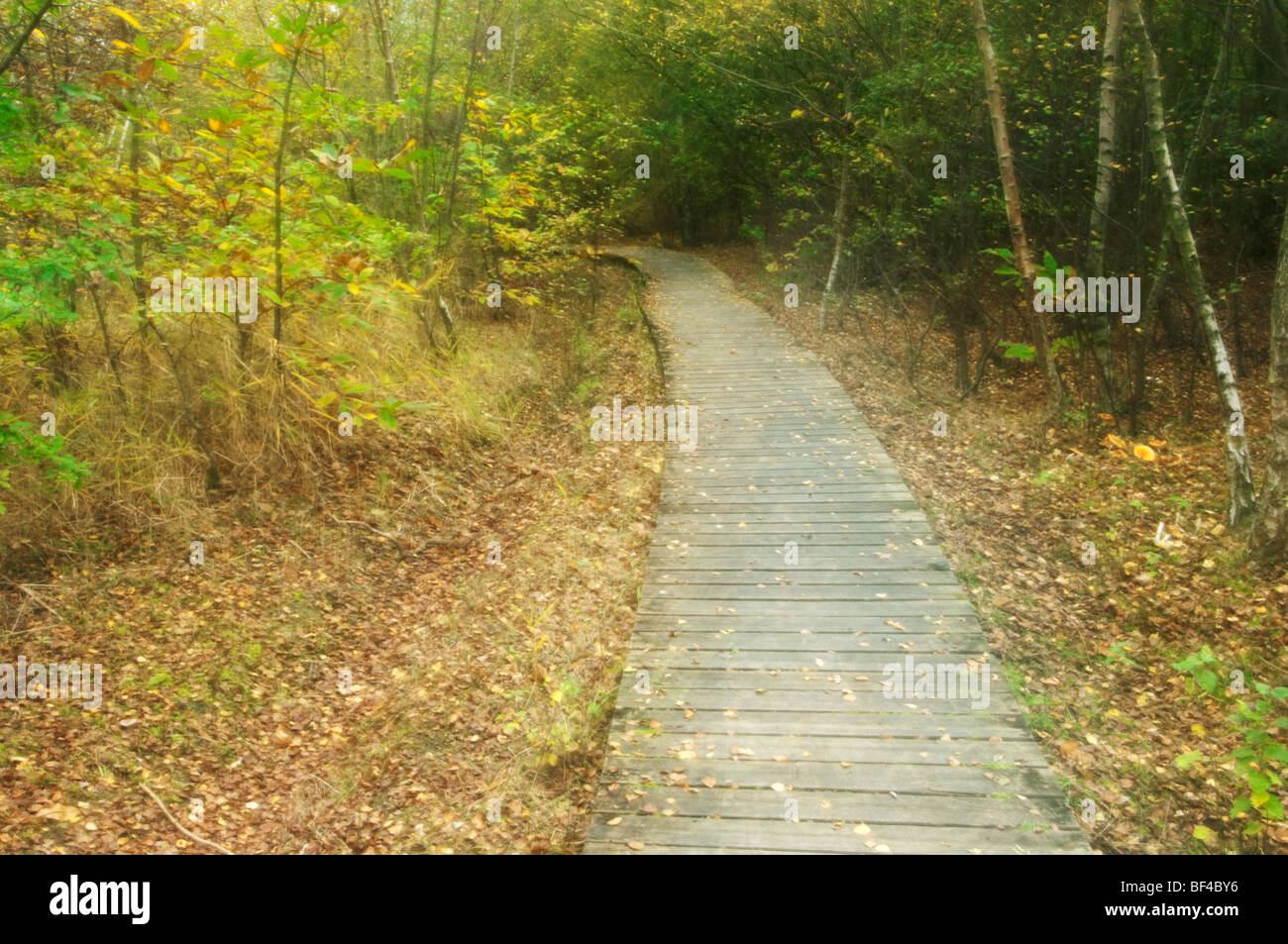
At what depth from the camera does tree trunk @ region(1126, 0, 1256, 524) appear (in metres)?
6.88

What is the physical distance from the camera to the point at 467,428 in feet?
30.0

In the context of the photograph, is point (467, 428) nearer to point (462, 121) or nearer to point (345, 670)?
point (345, 670)

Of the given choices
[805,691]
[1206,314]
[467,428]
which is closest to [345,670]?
[805,691]

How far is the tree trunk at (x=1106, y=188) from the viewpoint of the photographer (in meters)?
8.67

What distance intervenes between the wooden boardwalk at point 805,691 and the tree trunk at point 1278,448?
2624 mm

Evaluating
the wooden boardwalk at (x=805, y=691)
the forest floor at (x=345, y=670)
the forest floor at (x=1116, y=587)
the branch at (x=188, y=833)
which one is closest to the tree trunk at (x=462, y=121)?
the forest floor at (x=345, y=670)

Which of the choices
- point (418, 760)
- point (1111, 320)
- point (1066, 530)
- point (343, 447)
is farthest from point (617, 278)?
point (418, 760)

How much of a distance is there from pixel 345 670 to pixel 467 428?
13.0 ft

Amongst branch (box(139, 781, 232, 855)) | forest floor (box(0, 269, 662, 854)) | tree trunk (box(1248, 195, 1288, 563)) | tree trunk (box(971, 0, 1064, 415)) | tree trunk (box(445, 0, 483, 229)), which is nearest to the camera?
branch (box(139, 781, 232, 855))

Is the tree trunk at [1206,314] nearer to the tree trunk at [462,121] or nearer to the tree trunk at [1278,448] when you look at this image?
the tree trunk at [1278,448]

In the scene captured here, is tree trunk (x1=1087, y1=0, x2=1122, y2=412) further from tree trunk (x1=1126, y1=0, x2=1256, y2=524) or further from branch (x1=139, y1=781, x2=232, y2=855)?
branch (x1=139, y1=781, x2=232, y2=855)

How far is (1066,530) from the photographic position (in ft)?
24.1

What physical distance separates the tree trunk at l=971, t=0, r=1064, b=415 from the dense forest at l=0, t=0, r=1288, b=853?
0.06m

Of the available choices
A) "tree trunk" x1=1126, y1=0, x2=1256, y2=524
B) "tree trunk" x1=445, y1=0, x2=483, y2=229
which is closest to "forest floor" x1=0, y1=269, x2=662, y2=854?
"tree trunk" x1=445, y1=0, x2=483, y2=229
